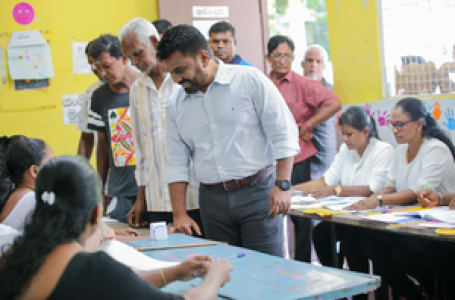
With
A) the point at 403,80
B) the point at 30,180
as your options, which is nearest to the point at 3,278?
the point at 30,180

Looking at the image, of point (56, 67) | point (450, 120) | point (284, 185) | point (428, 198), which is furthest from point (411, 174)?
point (56, 67)

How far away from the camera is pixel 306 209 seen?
11.1 ft

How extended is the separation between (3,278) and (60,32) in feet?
13.7

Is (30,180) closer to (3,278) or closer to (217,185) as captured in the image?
(217,185)

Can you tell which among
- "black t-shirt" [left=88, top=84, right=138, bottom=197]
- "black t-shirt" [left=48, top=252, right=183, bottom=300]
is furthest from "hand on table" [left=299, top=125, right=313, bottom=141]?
"black t-shirt" [left=48, top=252, right=183, bottom=300]

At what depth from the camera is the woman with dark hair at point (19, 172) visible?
240 cm

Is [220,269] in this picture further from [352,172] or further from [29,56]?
[29,56]

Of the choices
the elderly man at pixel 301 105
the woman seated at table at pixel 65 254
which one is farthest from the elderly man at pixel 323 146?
the woman seated at table at pixel 65 254

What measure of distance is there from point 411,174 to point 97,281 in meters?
2.74

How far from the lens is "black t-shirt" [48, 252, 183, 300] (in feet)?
4.01

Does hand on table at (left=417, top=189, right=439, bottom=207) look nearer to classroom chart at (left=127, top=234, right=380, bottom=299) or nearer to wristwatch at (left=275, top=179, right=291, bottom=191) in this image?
wristwatch at (left=275, top=179, right=291, bottom=191)

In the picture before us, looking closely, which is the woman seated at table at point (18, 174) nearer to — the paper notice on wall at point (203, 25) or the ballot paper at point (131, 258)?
the ballot paper at point (131, 258)

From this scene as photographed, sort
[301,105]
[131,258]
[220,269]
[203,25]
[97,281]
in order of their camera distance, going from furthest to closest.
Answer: [203,25], [301,105], [131,258], [220,269], [97,281]

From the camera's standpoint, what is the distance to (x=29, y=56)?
4.91 metres
